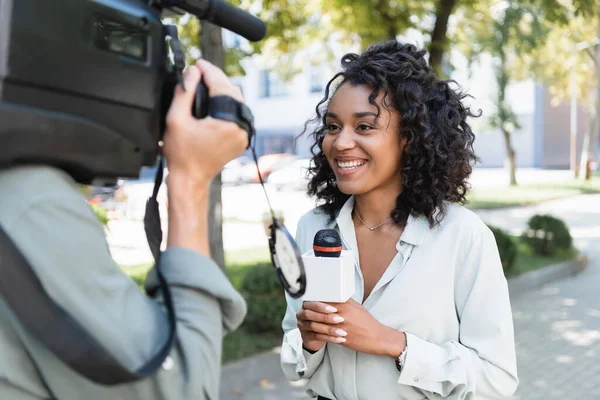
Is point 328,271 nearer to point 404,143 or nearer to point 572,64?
point 404,143

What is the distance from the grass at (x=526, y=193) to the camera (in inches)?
696

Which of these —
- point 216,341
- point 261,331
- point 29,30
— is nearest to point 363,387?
point 216,341

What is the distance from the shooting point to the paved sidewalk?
4821 millimetres

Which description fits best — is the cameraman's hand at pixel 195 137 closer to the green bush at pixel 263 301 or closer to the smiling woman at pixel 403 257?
the smiling woman at pixel 403 257

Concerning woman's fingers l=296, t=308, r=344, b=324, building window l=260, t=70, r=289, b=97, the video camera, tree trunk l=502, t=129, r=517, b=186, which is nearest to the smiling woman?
woman's fingers l=296, t=308, r=344, b=324

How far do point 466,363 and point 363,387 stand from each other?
0.30 meters

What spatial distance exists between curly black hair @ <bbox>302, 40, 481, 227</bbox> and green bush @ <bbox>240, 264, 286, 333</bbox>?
392cm

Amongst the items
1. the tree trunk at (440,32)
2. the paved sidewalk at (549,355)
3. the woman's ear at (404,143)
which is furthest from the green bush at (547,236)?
the woman's ear at (404,143)

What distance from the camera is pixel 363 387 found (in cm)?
178

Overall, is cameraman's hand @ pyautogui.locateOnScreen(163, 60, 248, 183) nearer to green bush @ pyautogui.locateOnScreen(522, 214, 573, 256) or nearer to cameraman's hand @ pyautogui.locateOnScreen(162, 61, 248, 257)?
cameraman's hand @ pyautogui.locateOnScreen(162, 61, 248, 257)

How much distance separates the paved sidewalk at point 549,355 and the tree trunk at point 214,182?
103cm

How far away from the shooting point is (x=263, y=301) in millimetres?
5953

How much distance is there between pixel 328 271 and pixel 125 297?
748mm

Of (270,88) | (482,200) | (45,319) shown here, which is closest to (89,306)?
(45,319)
